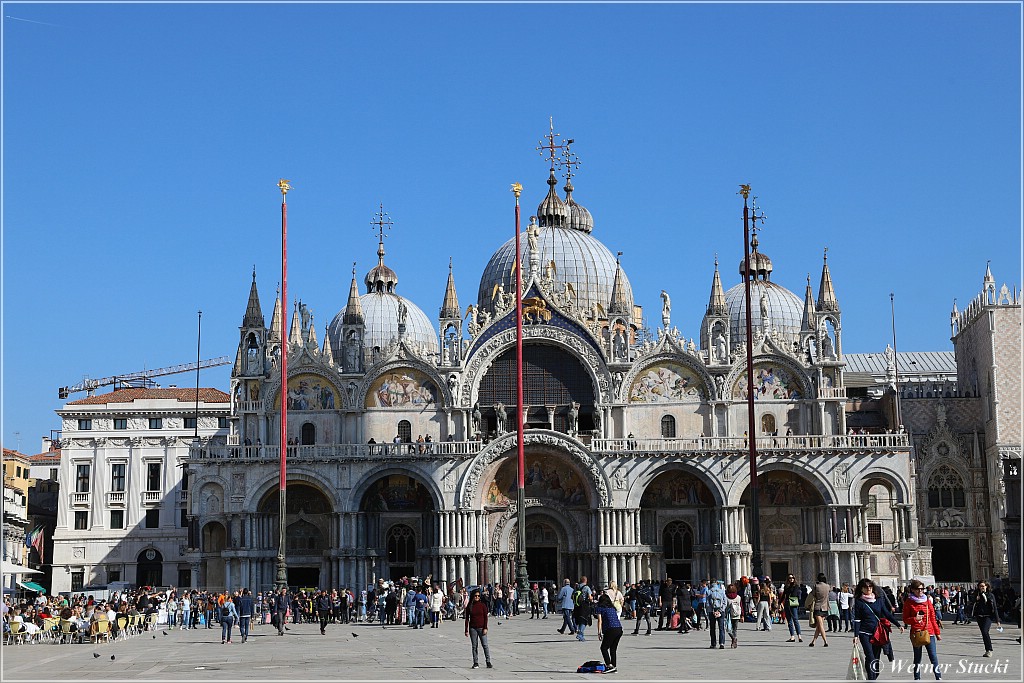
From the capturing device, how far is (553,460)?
63.4 m

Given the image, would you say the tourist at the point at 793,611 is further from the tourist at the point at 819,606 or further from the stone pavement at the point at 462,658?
the tourist at the point at 819,606

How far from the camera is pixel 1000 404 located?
6931 cm

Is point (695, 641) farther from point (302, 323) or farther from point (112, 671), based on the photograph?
point (302, 323)

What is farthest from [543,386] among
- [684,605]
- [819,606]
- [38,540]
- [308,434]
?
[819,606]

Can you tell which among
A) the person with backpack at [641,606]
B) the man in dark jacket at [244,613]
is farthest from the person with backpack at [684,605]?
the man in dark jacket at [244,613]

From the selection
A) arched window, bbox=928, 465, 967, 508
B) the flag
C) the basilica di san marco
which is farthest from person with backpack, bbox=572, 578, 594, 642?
the flag

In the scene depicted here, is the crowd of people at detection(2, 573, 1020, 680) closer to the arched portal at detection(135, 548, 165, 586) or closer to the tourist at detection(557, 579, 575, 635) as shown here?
the tourist at detection(557, 579, 575, 635)

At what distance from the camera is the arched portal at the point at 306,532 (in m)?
64.9

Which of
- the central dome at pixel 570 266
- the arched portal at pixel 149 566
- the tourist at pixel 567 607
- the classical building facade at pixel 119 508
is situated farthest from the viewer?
the arched portal at pixel 149 566

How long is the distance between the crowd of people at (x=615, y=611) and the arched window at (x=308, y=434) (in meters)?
7.97

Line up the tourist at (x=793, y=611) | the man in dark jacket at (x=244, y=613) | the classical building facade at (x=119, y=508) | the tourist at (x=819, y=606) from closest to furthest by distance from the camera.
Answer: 1. the tourist at (x=819, y=606)
2. the tourist at (x=793, y=611)
3. the man in dark jacket at (x=244, y=613)
4. the classical building facade at (x=119, y=508)

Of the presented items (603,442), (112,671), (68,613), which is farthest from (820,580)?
(603,442)

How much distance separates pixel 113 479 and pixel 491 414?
2473 cm

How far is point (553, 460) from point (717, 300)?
11526 mm
